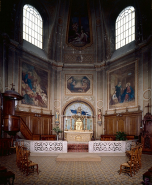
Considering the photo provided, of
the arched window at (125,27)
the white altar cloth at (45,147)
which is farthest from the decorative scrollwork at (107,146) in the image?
the arched window at (125,27)

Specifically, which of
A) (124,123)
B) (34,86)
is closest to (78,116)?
(124,123)

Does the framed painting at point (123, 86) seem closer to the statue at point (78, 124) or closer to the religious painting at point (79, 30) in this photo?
the statue at point (78, 124)

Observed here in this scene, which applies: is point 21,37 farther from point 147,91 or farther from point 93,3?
point 147,91

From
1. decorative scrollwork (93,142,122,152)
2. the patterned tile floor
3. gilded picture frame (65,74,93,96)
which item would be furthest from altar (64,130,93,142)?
the patterned tile floor

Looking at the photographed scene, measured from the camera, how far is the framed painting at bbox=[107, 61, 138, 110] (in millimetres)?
16641

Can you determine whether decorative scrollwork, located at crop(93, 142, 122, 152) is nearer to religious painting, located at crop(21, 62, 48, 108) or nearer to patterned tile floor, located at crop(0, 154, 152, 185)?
patterned tile floor, located at crop(0, 154, 152, 185)

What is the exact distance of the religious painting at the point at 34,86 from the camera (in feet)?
54.9

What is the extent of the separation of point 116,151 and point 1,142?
284 inches

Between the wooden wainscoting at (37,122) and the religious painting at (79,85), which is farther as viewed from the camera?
the religious painting at (79,85)

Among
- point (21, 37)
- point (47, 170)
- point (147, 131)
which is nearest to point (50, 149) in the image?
point (47, 170)

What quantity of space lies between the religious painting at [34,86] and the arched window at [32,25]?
10.3 feet

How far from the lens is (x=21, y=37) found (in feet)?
55.9

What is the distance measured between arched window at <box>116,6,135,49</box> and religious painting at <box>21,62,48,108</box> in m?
8.60

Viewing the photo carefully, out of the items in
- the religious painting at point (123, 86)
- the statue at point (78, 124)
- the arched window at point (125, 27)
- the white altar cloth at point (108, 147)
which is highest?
the arched window at point (125, 27)
